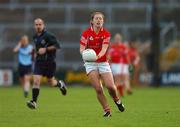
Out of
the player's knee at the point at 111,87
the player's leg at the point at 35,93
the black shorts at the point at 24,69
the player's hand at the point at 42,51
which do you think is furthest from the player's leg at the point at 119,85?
the player's knee at the point at 111,87

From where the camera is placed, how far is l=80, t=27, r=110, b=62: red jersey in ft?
55.6

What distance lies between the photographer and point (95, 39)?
1703 cm

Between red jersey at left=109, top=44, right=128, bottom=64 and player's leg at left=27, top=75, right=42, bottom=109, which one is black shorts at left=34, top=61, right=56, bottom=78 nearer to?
player's leg at left=27, top=75, right=42, bottom=109

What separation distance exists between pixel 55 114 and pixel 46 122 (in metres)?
2.49

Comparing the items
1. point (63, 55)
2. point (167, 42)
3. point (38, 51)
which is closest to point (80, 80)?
point (63, 55)

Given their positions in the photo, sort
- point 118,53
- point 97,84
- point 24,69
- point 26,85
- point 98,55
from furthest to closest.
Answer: point 24,69
point 118,53
point 26,85
point 97,84
point 98,55

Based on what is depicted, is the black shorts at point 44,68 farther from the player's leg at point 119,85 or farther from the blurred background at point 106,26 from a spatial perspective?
the blurred background at point 106,26

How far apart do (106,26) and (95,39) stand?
92.3 ft

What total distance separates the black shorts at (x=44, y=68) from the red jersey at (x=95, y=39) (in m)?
4.82

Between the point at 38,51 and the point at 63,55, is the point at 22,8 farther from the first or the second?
the point at 38,51

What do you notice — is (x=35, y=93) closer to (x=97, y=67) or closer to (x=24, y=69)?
(x=97, y=67)

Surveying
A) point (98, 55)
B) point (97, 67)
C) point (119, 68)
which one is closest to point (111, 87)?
Answer: point (97, 67)

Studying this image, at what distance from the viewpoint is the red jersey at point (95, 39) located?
17.0 meters

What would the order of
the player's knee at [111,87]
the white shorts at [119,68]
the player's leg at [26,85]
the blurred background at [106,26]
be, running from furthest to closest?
the blurred background at [106,26]
the white shorts at [119,68]
the player's leg at [26,85]
the player's knee at [111,87]
